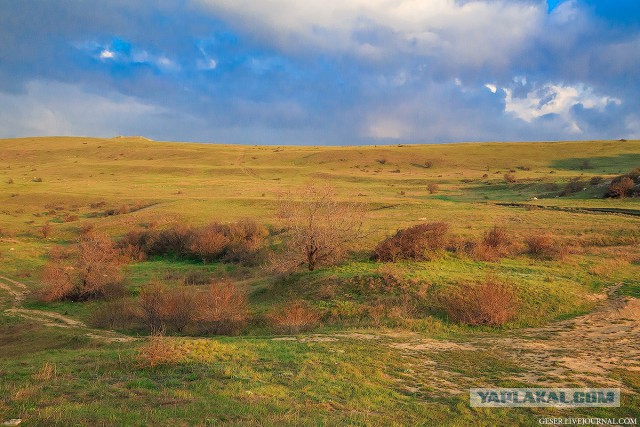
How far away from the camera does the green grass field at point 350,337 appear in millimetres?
10477

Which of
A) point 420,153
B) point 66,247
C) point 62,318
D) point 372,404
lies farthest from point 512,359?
point 420,153

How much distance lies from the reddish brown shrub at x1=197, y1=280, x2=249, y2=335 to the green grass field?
729 millimetres

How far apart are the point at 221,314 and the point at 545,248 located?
2030cm

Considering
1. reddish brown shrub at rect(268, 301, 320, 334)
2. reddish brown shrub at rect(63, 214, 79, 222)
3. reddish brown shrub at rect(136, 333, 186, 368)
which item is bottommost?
reddish brown shrub at rect(268, 301, 320, 334)

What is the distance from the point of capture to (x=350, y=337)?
1741 cm

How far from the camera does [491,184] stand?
2699 inches

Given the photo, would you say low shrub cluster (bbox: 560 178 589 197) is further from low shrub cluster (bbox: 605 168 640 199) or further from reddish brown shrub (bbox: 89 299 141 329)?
reddish brown shrub (bbox: 89 299 141 329)

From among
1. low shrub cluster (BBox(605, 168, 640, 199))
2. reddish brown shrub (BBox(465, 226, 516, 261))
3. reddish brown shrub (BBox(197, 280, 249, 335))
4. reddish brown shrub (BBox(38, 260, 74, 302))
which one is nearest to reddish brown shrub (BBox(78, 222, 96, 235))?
reddish brown shrub (BBox(38, 260, 74, 302))

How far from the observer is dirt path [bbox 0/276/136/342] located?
19.8m

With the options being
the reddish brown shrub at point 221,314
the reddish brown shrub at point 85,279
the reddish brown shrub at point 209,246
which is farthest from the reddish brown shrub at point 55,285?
the reddish brown shrub at point 209,246

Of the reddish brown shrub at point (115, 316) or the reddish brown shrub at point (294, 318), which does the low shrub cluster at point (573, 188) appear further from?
the reddish brown shrub at point (115, 316)

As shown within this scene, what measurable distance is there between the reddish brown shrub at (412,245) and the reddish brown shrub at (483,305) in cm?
650

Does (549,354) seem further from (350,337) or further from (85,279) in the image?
(85,279)

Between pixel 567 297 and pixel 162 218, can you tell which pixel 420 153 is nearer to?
pixel 162 218
